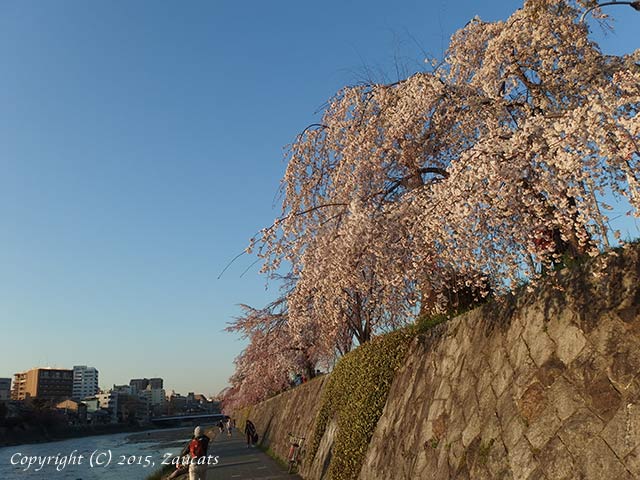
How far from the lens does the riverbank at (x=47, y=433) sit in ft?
269

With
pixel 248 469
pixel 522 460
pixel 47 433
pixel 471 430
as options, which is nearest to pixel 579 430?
pixel 522 460

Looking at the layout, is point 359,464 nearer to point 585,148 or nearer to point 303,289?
point 303,289

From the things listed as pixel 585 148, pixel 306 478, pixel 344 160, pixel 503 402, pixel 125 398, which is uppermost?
pixel 125 398

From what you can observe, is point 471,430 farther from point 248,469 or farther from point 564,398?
point 248,469

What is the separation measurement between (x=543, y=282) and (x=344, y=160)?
6.09 meters

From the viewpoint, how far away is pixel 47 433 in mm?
94438

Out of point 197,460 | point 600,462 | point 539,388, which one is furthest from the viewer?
point 197,460

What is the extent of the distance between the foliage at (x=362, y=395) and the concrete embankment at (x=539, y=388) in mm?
1382

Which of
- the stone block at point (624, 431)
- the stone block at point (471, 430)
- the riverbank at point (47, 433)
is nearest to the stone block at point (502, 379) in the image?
the stone block at point (471, 430)

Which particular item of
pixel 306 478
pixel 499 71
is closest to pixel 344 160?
pixel 499 71

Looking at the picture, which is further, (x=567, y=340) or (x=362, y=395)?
(x=362, y=395)

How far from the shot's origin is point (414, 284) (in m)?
10.2

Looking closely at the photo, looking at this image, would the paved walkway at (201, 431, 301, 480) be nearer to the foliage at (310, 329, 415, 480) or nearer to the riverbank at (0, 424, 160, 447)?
the foliage at (310, 329, 415, 480)

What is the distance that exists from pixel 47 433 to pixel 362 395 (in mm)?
103976
